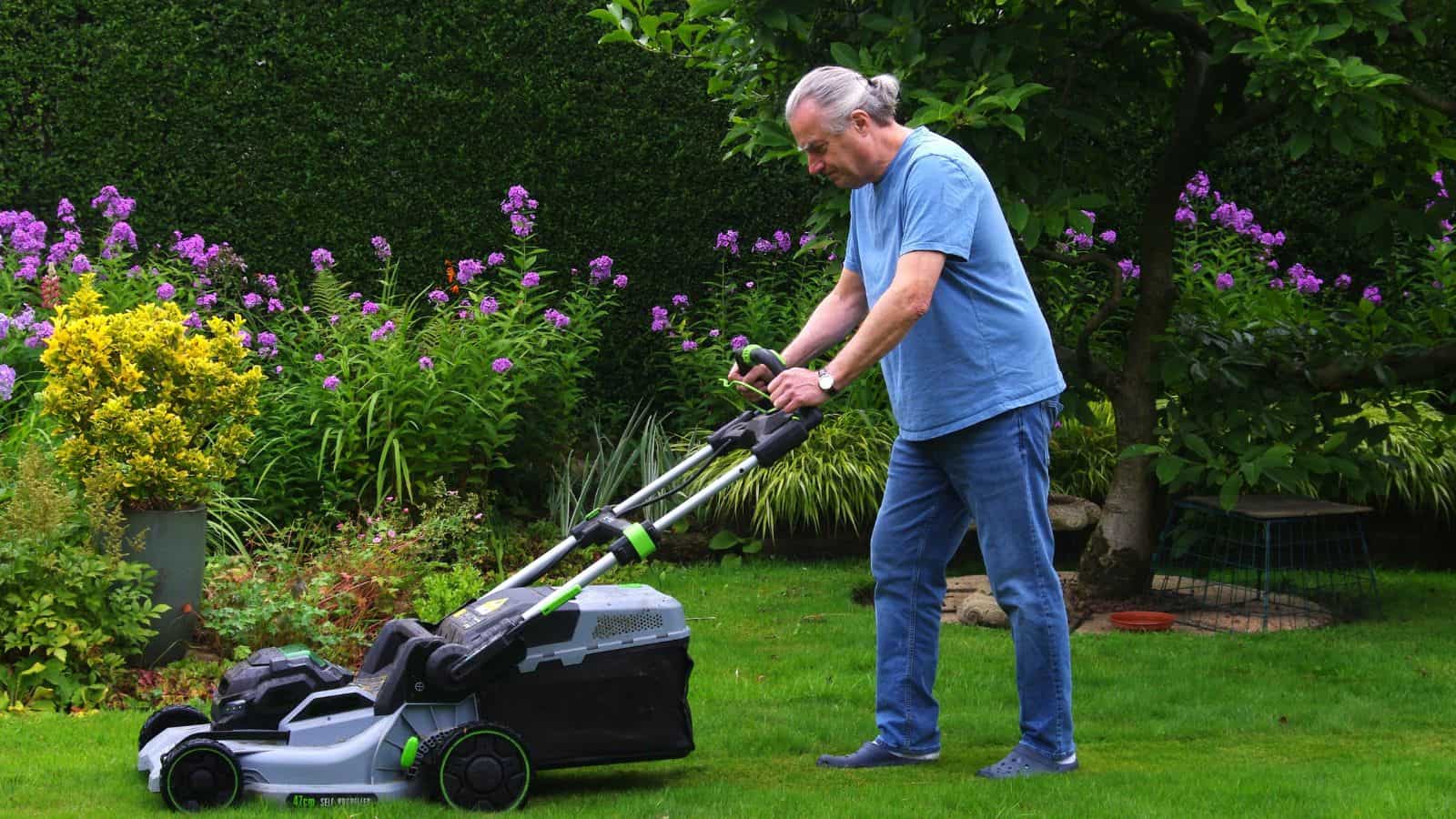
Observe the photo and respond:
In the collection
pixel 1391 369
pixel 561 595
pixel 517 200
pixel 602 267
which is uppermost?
pixel 517 200

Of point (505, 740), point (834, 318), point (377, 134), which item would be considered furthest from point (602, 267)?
point (505, 740)

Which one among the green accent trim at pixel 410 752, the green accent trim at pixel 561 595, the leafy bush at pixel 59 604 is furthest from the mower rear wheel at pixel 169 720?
the green accent trim at pixel 561 595

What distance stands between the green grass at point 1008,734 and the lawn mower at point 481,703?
0.10 meters

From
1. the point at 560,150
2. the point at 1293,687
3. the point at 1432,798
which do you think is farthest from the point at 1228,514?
the point at 560,150

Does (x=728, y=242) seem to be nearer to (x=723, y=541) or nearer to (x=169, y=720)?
(x=723, y=541)

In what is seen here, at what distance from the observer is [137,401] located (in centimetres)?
529

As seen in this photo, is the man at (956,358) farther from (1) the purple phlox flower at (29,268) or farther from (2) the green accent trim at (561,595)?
(1) the purple phlox flower at (29,268)

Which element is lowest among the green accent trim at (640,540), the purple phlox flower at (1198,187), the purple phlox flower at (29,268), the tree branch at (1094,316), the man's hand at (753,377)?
the green accent trim at (640,540)

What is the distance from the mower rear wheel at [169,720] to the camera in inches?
157

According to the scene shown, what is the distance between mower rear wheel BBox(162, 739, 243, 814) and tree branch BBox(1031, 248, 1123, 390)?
12.6 ft

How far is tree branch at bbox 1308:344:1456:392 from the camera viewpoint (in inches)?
242

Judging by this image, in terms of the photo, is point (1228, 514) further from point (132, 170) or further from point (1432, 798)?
point (132, 170)

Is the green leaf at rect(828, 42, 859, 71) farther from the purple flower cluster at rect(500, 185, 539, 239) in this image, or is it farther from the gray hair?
the purple flower cluster at rect(500, 185, 539, 239)

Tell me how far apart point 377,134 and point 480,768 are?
5.90m
